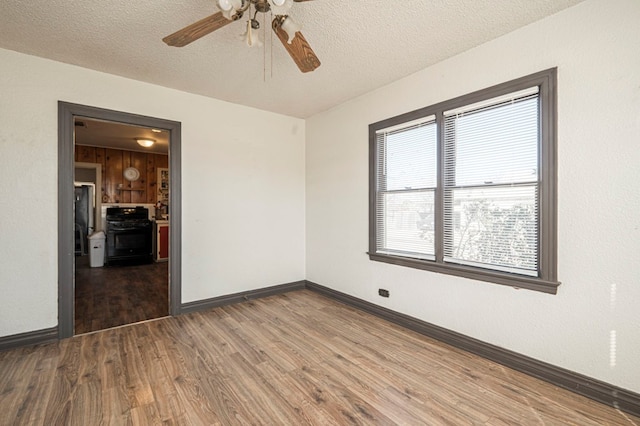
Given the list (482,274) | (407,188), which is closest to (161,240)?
(407,188)

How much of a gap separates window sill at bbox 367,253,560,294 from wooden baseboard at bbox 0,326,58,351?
3.38 metres

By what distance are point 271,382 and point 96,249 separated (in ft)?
19.2

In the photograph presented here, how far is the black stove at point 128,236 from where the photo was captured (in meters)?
6.21

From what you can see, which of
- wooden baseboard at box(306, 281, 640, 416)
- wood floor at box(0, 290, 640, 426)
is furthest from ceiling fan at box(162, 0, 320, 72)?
wooden baseboard at box(306, 281, 640, 416)

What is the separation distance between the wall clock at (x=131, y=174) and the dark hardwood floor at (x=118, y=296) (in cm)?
216

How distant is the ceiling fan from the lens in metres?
1.54

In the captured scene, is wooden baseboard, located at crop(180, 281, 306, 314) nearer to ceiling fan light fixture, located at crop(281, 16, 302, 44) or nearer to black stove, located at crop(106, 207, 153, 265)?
ceiling fan light fixture, located at crop(281, 16, 302, 44)

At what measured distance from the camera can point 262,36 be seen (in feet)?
7.80

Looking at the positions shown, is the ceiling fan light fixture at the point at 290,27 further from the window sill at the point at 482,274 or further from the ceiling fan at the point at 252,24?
the window sill at the point at 482,274

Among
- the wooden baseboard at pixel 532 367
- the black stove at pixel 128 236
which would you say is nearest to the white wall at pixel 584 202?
the wooden baseboard at pixel 532 367

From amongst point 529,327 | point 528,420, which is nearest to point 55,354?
point 528,420

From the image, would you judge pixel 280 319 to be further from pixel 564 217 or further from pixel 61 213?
pixel 564 217

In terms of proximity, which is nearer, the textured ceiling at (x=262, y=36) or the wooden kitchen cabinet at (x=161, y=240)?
the textured ceiling at (x=262, y=36)

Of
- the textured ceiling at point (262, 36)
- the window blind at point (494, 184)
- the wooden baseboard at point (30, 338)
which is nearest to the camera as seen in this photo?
the textured ceiling at point (262, 36)
